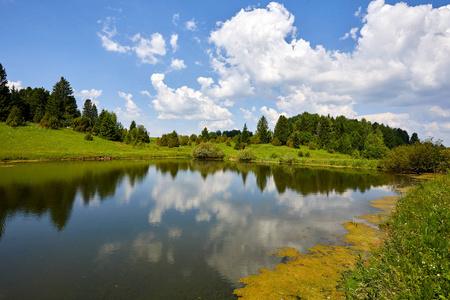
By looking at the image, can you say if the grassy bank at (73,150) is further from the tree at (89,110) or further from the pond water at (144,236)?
the tree at (89,110)

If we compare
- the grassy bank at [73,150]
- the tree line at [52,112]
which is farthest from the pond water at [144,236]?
the tree line at [52,112]

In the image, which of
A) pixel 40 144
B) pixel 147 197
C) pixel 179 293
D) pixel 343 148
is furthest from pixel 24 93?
pixel 343 148

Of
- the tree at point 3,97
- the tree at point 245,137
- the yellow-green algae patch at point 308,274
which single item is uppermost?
the tree at point 3,97

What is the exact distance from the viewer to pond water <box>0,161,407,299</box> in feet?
27.5

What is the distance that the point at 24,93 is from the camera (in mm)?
89438

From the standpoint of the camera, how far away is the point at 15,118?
64312mm

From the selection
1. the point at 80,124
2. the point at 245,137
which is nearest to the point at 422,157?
the point at 245,137

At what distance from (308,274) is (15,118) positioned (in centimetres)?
8583

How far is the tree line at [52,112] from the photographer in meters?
67.5

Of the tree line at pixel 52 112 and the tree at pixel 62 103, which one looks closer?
the tree line at pixel 52 112

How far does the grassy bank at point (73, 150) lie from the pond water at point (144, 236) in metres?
32.2

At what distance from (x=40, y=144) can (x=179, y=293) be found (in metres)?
68.6

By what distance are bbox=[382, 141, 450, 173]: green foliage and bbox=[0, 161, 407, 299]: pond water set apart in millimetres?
37266

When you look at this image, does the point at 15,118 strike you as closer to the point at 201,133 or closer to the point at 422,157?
the point at 201,133
